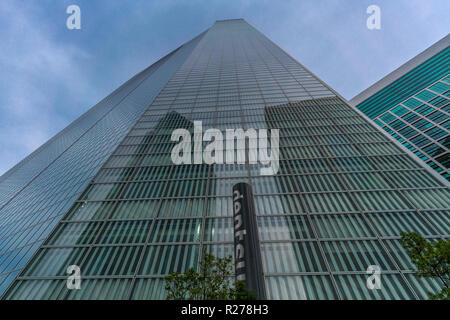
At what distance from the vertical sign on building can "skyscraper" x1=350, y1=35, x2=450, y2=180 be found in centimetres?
6466

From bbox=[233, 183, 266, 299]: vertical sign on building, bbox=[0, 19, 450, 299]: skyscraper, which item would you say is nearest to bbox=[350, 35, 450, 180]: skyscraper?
bbox=[0, 19, 450, 299]: skyscraper

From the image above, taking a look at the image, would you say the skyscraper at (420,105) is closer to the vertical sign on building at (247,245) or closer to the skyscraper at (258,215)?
the skyscraper at (258,215)

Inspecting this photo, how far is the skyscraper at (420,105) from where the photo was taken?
2500 inches

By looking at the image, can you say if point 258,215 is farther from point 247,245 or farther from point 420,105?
point 420,105

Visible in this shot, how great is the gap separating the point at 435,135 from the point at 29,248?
3743 inches

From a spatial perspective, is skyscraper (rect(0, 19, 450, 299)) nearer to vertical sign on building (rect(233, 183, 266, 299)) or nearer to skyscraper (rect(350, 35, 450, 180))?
vertical sign on building (rect(233, 183, 266, 299))

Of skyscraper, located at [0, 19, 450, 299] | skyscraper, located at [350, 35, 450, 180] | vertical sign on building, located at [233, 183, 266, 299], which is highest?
skyscraper, located at [350, 35, 450, 180]

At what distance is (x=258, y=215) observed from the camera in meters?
28.8

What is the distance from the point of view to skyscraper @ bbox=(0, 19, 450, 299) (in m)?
21.9

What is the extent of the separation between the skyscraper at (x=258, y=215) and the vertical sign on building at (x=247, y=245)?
8.81 meters

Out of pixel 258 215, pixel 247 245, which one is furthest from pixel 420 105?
pixel 247 245
